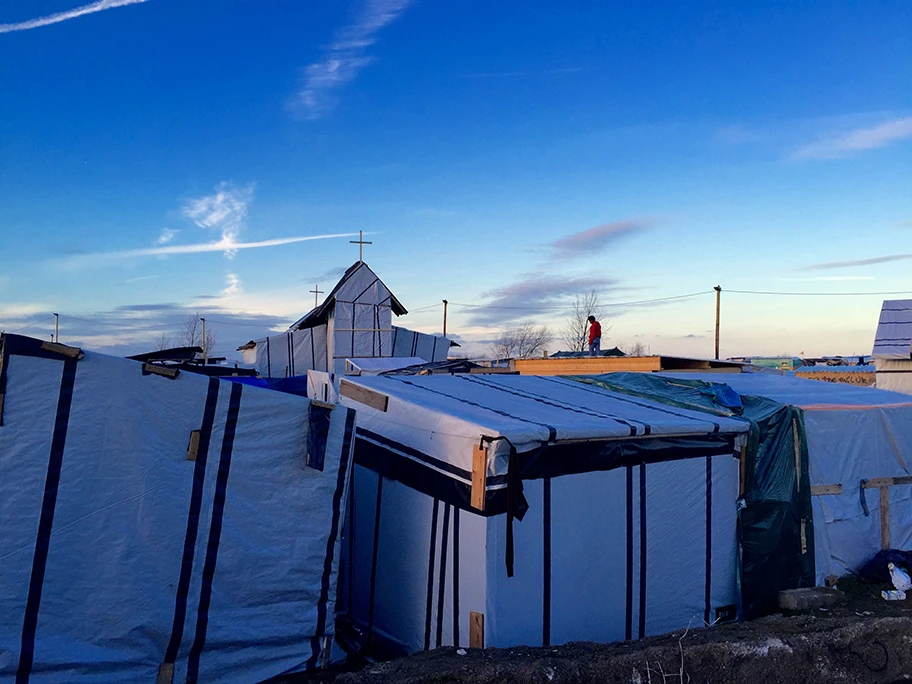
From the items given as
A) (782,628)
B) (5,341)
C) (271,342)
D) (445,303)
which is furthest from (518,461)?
(445,303)

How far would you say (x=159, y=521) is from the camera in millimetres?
5492

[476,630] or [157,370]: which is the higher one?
[157,370]

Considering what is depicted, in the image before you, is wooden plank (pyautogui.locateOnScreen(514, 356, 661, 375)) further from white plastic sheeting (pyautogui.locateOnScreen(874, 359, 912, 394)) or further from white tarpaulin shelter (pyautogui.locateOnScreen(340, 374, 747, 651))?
white plastic sheeting (pyautogui.locateOnScreen(874, 359, 912, 394))

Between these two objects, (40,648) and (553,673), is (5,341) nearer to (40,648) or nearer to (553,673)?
(40,648)

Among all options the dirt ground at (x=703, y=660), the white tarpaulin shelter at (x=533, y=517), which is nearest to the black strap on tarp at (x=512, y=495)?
the white tarpaulin shelter at (x=533, y=517)

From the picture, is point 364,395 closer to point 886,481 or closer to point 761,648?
point 761,648

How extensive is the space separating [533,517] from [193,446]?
289 centimetres

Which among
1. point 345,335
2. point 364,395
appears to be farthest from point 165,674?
point 345,335

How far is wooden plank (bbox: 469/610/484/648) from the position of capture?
5953 mm

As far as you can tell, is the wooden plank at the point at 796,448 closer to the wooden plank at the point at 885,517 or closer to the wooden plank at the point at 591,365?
the wooden plank at the point at 885,517

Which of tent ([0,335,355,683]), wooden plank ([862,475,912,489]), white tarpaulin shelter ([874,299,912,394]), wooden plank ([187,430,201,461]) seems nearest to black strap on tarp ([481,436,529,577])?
tent ([0,335,355,683])

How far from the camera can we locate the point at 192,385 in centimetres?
565

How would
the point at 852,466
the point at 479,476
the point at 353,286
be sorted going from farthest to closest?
the point at 353,286, the point at 852,466, the point at 479,476

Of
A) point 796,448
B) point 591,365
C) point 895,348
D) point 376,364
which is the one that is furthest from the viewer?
point 895,348
